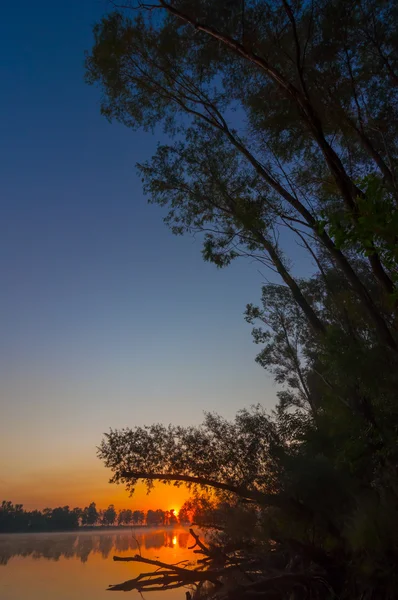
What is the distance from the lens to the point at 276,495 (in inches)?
340

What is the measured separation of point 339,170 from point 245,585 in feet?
25.0

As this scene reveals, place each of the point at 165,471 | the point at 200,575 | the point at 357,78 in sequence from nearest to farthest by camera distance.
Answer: the point at 357,78 → the point at 200,575 → the point at 165,471

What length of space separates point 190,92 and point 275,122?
2.01 m

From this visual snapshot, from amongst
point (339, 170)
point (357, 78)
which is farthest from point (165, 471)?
point (357, 78)

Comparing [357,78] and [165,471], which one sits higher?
[357,78]

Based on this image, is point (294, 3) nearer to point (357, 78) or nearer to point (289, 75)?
point (289, 75)

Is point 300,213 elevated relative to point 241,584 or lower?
elevated

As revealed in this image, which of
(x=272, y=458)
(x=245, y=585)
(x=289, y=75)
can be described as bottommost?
(x=245, y=585)

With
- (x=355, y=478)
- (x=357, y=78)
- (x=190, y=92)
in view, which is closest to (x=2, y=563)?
(x=355, y=478)

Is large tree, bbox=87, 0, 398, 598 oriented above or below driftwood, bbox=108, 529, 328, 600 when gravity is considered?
above

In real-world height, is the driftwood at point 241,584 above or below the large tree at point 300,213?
below

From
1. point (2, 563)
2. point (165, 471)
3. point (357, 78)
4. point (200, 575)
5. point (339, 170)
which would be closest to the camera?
point (339, 170)

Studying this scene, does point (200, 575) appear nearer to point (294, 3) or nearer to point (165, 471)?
point (165, 471)

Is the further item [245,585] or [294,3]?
[245,585]
